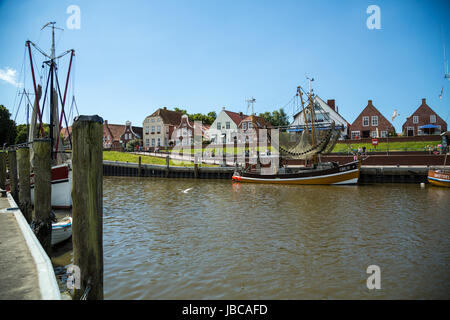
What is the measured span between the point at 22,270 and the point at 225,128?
66.8 meters

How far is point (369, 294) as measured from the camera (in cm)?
746

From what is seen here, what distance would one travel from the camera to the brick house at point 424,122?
5622 cm

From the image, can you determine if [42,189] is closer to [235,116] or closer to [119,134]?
[235,116]

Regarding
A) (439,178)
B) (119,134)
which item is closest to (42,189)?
(439,178)

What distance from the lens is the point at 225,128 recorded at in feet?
235

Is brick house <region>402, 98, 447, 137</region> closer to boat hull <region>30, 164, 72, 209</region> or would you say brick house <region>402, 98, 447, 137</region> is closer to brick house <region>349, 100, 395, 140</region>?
brick house <region>349, 100, 395, 140</region>

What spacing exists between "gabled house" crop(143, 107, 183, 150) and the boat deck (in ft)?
224

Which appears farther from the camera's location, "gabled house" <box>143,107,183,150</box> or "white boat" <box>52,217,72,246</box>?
"gabled house" <box>143,107,183,150</box>

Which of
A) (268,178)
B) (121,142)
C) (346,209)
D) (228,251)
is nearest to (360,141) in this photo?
(268,178)

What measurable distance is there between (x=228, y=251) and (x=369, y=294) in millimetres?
4590

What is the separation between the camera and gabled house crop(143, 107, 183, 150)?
76.4 meters

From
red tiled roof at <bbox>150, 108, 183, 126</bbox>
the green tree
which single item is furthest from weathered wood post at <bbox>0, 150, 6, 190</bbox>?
red tiled roof at <bbox>150, 108, 183, 126</bbox>
